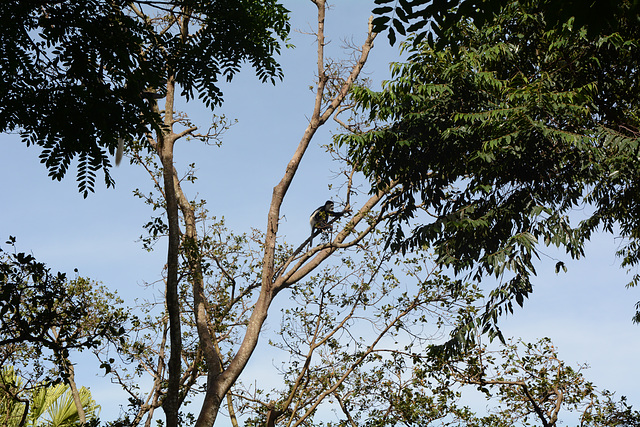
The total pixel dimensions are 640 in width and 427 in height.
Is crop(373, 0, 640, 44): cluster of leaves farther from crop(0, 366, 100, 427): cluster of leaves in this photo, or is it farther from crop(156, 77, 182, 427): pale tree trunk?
crop(0, 366, 100, 427): cluster of leaves

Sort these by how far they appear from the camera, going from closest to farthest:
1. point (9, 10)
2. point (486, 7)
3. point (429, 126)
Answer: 1. point (486, 7)
2. point (9, 10)
3. point (429, 126)

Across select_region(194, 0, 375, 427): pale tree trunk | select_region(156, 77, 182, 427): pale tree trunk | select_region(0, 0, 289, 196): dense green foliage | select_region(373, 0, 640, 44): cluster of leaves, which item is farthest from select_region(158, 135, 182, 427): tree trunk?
select_region(373, 0, 640, 44): cluster of leaves

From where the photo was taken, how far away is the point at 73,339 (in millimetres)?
6574

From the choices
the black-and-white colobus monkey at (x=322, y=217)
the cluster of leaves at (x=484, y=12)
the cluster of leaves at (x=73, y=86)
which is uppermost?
the black-and-white colobus monkey at (x=322, y=217)

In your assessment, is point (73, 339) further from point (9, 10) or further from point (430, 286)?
point (430, 286)

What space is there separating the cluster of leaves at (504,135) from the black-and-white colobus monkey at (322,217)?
1036mm

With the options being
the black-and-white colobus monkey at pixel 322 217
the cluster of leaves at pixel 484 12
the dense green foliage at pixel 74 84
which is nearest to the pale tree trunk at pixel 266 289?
the black-and-white colobus monkey at pixel 322 217

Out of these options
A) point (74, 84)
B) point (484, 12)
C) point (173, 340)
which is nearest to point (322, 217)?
point (173, 340)

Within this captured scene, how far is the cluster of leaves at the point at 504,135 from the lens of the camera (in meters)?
10.6

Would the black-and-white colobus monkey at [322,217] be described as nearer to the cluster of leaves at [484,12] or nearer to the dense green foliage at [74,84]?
the dense green foliage at [74,84]

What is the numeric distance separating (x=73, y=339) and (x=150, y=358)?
6027 millimetres

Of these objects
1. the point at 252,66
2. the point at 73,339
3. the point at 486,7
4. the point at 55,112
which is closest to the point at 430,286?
the point at 252,66

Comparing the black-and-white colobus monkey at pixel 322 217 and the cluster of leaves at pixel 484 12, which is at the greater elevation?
the black-and-white colobus monkey at pixel 322 217

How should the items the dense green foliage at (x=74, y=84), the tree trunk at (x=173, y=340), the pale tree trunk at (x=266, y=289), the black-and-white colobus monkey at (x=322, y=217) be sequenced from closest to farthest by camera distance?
1. the dense green foliage at (x=74, y=84)
2. the tree trunk at (x=173, y=340)
3. the pale tree trunk at (x=266, y=289)
4. the black-and-white colobus monkey at (x=322, y=217)
